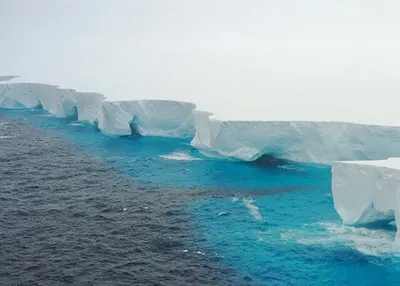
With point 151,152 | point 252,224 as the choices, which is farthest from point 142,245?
point 151,152

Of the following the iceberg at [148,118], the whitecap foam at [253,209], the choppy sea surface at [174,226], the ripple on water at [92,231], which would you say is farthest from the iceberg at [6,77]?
the whitecap foam at [253,209]

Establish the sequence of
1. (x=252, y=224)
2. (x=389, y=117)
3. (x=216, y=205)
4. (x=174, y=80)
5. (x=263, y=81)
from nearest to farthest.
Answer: (x=252, y=224) < (x=216, y=205) < (x=389, y=117) < (x=263, y=81) < (x=174, y=80)

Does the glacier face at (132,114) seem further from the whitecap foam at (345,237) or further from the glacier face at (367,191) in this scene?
the glacier face at (367,191)

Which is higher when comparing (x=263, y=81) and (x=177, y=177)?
(x=263, y=81)

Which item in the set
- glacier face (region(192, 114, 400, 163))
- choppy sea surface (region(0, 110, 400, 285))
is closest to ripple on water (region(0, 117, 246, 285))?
choppy sea surface (region(0, 110, 400, 285))

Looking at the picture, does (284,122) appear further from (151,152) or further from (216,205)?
(151,152)

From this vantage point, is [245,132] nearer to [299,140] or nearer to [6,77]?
[299,140]

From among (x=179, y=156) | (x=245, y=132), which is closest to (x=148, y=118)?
(x=179, y=156)
